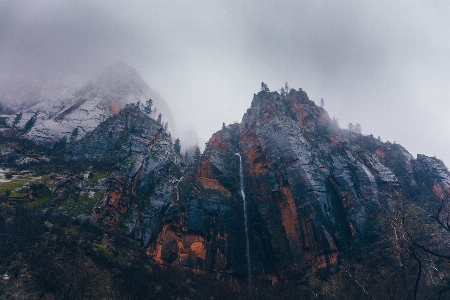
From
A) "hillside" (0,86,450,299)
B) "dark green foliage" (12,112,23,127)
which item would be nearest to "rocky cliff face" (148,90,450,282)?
"hillside" (0,86,450,299)

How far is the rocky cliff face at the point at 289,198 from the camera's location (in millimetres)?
51469

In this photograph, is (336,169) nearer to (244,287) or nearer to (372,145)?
(372,145)

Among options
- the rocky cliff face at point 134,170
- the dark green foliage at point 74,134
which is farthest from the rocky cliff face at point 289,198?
the dark green foliage at point 74,134

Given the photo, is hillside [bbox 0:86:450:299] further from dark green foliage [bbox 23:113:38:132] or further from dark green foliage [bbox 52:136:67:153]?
dark green foliage [bbox 23:113:38:132]

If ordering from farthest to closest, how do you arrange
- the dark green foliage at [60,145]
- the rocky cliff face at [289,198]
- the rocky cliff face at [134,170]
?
Result: 1. the dark green foliage at [60,145]
2. the rocky cliff face at [134,170]
3. the rocky cliff face at [289,198]

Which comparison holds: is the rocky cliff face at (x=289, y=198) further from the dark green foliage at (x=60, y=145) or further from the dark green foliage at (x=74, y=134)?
the dark green foliage at (x=74, y=134)

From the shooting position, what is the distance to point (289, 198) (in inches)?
2228

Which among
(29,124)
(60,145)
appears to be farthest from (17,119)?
(60,145)

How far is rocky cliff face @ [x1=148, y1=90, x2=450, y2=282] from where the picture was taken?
51469mm

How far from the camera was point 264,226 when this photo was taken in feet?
188

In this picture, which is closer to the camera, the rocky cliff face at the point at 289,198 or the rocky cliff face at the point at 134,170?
the rocky cliff face at the point at 289,198

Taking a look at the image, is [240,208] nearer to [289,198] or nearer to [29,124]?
[289,198]

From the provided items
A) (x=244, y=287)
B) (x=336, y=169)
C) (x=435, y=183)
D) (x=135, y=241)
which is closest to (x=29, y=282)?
(x=135, y=241)

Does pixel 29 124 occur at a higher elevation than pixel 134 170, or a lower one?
higher
